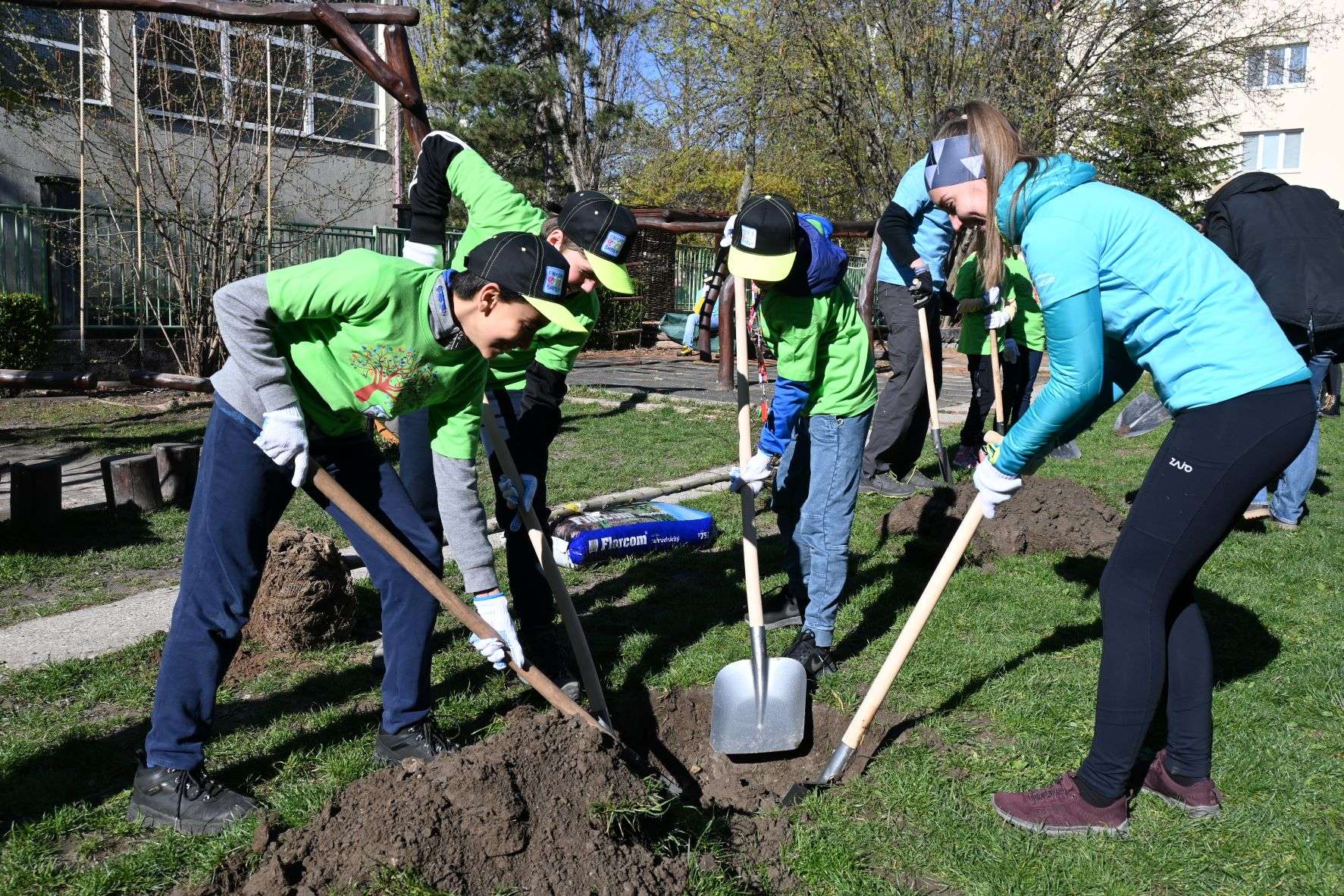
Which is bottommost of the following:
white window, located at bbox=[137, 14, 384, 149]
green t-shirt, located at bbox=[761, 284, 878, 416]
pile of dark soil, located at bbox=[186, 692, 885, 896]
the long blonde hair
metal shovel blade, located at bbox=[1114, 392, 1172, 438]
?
pile of dark soil, located at bbox=[186, 692, 885, 896]

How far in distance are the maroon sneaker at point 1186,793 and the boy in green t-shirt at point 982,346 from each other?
4.37m

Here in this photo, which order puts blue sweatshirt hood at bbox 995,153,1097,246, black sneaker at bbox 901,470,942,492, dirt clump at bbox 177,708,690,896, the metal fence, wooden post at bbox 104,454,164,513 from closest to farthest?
dirt clump at bbox 177,708,690,896
blue sweatshirt hood at bbox 995,153,1097,246
wooden post at bbox 104,454,164,513
black sneaker at bbox 901,470,942,492
the metal fence

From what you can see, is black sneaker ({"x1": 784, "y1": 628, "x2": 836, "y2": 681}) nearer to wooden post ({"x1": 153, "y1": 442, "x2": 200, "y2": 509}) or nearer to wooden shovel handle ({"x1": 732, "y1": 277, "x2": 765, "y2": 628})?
wooden shovel handle ({"x1": 732, "y1": 277, "x2": 765, "y2": 628})

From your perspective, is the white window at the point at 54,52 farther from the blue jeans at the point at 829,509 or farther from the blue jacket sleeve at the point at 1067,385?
the blue jacket sleeve at the point at 1067,385

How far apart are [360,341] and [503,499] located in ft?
4.24

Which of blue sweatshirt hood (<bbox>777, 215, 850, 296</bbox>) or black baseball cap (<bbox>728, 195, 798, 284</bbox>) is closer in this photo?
black baseball cap (<bbox>728, 195, 798, 284</bbox>)

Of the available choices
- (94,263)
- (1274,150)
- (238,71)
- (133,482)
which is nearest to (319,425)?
(133,482)

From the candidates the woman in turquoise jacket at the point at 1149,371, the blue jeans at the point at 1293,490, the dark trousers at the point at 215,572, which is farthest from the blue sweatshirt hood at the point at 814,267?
the blue jeans at the point at 1293,490

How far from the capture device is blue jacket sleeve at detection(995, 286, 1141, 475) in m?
2.69

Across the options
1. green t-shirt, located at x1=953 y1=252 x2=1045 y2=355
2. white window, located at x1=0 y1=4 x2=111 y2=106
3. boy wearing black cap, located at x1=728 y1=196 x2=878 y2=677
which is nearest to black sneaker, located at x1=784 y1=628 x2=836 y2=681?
boy wearing black cap, located at x1=728 y1=196 x2=878 y2=677

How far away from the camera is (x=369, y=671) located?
4.09 metres

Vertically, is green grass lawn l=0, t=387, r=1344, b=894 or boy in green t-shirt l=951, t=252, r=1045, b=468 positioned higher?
boy in green t-shirt l=951, t=252, r=1045, b=468

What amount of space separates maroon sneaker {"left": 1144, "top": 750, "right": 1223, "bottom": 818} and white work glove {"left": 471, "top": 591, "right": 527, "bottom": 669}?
1954 mm

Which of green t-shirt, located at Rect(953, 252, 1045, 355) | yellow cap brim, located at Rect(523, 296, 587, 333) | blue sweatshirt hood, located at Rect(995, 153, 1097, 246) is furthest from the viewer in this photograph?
green t-shirt, located at Rect(953, 252, 1045, 355)
